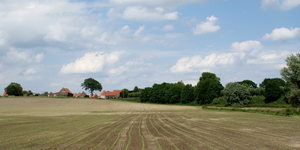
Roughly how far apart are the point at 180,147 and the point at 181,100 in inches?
4651

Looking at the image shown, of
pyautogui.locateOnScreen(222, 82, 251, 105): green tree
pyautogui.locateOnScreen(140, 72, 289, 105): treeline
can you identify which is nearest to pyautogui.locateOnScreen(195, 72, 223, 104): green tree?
pyautogui.locateOnScreen(140, 72, 289, 105): treeline

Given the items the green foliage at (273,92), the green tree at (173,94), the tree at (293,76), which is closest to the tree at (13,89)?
the green tree at (173,94)

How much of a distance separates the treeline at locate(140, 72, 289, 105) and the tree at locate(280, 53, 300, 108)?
38.6 metres

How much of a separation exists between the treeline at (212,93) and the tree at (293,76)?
38574 millimetres

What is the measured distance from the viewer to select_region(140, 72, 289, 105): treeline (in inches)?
3661

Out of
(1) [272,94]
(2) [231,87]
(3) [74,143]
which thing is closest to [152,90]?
(2) [231,87]

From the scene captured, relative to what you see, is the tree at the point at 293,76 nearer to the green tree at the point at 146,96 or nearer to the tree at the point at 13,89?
the green tree at the point at 146,96

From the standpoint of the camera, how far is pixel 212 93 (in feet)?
378

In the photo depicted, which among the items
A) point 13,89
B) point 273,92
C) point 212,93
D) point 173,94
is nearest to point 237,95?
point 273,92

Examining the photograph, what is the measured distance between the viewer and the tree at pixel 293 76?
51.9 metres

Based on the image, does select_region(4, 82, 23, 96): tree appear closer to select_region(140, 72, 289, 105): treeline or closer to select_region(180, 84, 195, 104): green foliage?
select_region(140, 72, 289, 105): treeline

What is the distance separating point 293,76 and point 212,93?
62745mm

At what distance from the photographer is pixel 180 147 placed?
1352 cm

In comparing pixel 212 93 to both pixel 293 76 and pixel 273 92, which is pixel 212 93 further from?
pixel 293 76
